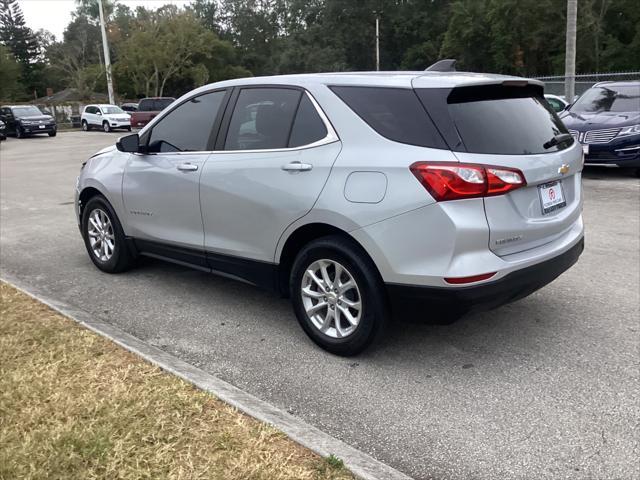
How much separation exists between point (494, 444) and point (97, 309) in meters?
3.33

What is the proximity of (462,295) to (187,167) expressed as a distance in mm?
2418

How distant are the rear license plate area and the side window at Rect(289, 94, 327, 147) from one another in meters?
1.39

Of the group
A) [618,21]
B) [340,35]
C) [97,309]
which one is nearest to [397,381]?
[97,309]

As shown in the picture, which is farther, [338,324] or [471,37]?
[471,37]

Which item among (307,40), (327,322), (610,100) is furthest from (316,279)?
(307,40)

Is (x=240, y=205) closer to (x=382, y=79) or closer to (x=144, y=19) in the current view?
(x=382, y=79)

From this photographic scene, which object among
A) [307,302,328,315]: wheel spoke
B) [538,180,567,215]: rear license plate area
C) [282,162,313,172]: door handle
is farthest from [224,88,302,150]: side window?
[538,180,567,215]: rear license plate area

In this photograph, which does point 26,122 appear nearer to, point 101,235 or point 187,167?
point 101,235

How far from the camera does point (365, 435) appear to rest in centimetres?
306

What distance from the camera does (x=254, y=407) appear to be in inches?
124

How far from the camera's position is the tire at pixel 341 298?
3.63 m

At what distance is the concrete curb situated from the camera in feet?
8.78

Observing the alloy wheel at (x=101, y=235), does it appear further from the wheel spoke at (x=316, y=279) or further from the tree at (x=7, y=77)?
the tree at (x=7, y=77)

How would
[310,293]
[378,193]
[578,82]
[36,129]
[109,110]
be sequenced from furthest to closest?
[109,110], [36,129], [578,82], [310,293], [378,193]
